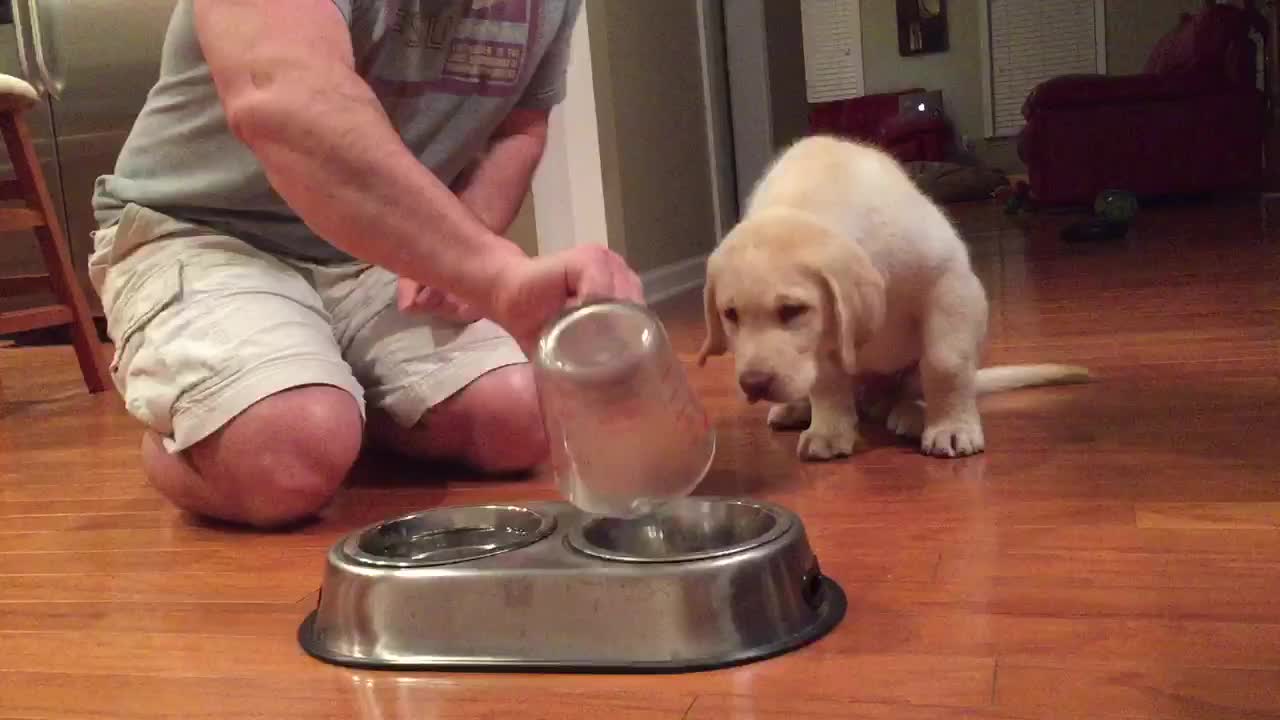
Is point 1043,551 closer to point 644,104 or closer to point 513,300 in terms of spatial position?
point 513,300

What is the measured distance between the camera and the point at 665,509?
91 cm

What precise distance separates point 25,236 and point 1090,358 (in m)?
2.91

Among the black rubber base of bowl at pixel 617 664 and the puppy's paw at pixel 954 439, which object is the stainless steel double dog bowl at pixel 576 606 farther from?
the puppy's paw at pixel 954 439

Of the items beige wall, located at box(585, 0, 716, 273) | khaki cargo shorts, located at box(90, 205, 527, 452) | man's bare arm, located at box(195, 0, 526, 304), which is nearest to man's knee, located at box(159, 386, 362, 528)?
khaki cargo shorts, located at box(90, 205, 527, 452)

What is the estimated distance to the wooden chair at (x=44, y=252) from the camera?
235cm

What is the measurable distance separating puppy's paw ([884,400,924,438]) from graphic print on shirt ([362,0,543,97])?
627 mm

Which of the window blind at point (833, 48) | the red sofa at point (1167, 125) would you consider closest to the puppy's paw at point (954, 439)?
the red sofa at point (1167, 125)

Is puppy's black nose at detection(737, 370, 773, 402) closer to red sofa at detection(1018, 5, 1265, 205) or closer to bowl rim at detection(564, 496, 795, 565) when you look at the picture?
bowl rim at detection(564, 496, 795, 565)

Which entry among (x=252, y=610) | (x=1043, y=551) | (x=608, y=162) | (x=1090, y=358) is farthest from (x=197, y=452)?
(x=608, y=162)

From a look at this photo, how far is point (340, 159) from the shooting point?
3.03 ft

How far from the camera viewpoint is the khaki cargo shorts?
1.21m

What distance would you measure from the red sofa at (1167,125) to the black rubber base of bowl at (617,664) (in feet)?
15.8

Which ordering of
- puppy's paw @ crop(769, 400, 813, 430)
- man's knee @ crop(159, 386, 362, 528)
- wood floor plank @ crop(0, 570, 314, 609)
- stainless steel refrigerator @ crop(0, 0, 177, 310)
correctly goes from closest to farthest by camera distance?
1. wood floor plank @ crop(0, 570, 314, 609)
2. man's knee @ crop(159, 386, 362, 528)
3. puppy's paw @ crop(769, 400, 813, 430)
4. stainless steel refrigerator @ crop(0, 0, 177, 310)

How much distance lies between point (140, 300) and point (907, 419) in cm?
91
